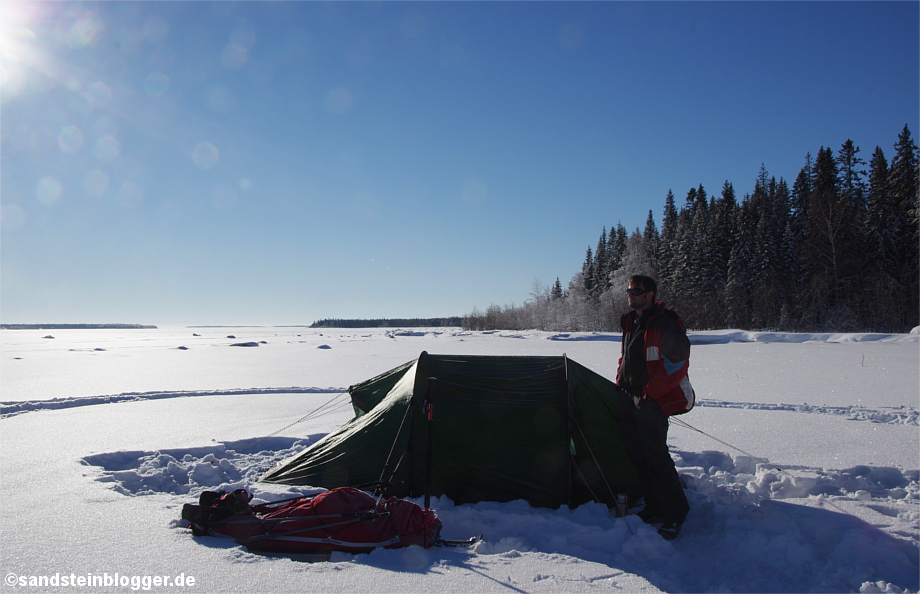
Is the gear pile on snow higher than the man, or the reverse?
the man

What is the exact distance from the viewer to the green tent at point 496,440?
400 cm

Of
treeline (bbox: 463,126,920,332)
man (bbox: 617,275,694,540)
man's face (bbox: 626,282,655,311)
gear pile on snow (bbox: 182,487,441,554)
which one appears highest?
treeline (bbox: 463,126,920,332)

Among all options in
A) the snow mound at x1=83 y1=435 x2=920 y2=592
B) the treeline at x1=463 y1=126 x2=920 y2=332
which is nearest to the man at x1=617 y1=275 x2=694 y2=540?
the snow mound at x1=83 y1=435 x2=920 y2=592

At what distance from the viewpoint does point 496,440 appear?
13.5ft

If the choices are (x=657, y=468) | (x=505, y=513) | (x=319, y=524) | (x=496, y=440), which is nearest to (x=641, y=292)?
(x=657, y=468)

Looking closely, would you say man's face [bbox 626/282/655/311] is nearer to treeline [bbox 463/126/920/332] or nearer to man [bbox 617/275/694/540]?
man [bbox 617/275/694/540]

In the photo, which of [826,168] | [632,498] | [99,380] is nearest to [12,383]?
[99,380]

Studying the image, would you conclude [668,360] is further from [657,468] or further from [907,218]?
[907,218]

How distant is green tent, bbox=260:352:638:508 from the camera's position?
4.00 meters

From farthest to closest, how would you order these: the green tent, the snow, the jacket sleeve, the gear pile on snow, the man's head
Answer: the green tent < the man's head < the jacket sleeve < the gear pile on snow < the snow

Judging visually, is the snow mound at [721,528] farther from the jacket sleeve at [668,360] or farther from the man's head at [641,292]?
the man's head at [641,292]

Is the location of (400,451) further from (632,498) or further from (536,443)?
(632,498)

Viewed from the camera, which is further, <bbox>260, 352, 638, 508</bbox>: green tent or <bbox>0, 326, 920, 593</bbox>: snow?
<bbox>260, 352, 638, 508</bbox>: green tent

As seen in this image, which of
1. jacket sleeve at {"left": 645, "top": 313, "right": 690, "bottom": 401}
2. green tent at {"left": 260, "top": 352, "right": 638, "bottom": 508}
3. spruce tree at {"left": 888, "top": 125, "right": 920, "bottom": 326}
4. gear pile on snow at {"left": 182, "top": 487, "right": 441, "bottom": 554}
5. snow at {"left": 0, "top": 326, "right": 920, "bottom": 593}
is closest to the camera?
snow at {"left": 0, "top": 326, "right": 920, "bottom": 593}
